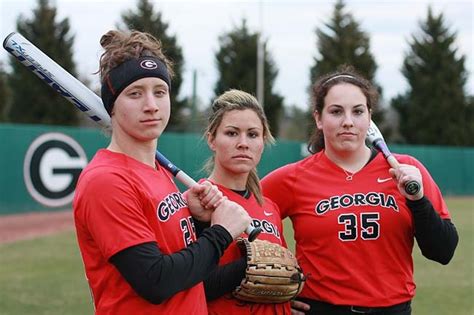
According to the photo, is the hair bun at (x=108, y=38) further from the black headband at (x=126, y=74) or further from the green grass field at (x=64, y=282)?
the green grass field at (x=64, y=282)

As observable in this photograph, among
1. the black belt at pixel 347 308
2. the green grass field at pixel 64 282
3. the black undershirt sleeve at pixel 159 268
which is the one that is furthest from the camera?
the green grass field at pixel 64 282

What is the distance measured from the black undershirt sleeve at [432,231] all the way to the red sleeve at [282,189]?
2.24 feet

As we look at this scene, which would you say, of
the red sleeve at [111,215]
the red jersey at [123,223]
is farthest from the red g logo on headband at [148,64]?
the red sleeve at [111,215]

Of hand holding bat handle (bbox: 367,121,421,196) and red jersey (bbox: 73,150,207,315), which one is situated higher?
hand holding bat handle (bbox: 367,121,421,196)

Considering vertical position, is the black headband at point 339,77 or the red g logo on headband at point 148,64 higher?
the black headband at point 339,77

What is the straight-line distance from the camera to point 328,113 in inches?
135

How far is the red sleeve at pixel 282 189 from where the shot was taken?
3568 millimetres

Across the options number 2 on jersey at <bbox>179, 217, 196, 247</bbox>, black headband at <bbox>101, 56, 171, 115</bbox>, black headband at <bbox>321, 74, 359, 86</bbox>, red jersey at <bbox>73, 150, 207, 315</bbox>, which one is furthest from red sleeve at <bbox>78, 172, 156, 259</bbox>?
black headband at <bbox>321, 74, 359, 86</bbox>

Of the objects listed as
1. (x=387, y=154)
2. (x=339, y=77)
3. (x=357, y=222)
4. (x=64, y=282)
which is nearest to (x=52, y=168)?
(x=64, y=282)

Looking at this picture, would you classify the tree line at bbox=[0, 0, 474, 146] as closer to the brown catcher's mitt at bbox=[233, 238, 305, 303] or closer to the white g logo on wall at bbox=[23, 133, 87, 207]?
the white g logo on wall at bbox=[23, 133, 87, 207]

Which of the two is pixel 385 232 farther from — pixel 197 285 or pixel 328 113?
pixel 197 285

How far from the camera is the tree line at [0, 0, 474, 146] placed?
30.7 m

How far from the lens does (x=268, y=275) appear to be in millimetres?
3039

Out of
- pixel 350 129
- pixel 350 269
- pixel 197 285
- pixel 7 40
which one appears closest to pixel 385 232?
pixel 350 269
